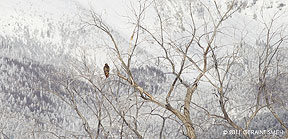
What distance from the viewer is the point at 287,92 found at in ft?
20.9

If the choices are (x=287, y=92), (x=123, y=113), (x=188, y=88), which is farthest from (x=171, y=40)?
(x=287, y=92)

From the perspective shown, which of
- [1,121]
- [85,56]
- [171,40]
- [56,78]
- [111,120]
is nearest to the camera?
[171,40]

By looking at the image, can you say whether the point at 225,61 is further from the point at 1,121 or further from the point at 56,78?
the point at 1,121

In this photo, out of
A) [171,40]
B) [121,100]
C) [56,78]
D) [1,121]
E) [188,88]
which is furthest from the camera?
[1,121]

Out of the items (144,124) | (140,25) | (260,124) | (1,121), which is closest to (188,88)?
(140,25)

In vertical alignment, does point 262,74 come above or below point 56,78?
below

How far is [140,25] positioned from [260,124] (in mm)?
141022

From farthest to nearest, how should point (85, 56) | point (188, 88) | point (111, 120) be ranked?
point (85, 56)
point (111, 120)
point (188, 88)

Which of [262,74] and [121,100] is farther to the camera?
[121,100]

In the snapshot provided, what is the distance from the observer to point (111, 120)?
5.67 metres

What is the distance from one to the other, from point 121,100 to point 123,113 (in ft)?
1.26

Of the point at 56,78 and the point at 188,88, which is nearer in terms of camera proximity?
the point at 188,88

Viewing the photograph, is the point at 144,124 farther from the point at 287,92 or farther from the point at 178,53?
the point at 287,92

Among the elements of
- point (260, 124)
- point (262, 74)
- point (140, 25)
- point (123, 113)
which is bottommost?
point (123, 113)
